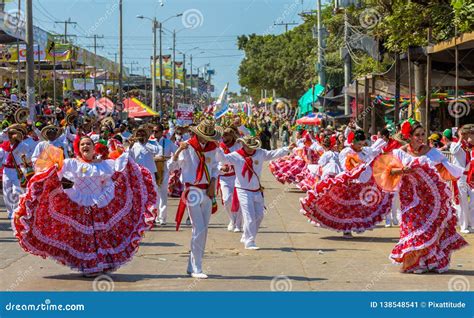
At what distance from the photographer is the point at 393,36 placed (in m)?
22.9

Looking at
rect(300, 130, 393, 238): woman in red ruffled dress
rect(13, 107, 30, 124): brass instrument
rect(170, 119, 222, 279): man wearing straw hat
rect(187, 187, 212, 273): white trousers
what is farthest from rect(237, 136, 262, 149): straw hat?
rect(13, 107, 30, 124): brass instrument

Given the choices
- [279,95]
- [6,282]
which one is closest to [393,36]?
[6,282]

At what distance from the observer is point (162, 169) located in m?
18.1

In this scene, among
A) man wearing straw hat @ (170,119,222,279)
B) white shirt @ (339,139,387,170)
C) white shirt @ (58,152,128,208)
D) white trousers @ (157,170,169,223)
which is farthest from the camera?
white trousers @ (157,170,169,223)

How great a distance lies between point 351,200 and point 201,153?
184 inches

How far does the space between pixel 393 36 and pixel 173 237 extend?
9697 millimetres

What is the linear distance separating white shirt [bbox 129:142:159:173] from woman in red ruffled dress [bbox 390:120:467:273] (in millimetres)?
6855

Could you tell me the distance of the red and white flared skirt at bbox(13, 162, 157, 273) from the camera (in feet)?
35.6

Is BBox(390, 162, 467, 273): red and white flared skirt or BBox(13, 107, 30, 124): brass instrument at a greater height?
BBox(13, 107, 30, 124): brass instrument

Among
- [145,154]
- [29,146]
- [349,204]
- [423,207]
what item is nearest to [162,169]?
[145,154]

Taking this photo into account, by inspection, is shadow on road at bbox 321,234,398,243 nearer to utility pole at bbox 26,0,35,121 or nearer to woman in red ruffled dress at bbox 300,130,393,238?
woman in red ruffled dress at bbox 300,130,393,238

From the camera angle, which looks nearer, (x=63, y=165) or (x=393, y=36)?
(x=63, y=165)

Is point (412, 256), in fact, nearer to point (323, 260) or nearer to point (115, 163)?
point (323, 260)

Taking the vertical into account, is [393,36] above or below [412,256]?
above
